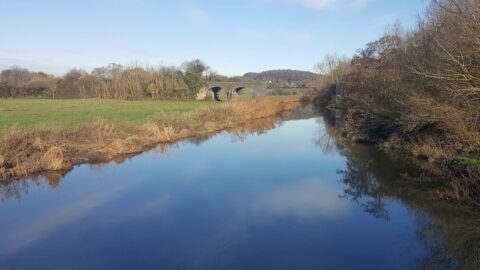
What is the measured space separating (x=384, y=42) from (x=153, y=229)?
26723 millimetres

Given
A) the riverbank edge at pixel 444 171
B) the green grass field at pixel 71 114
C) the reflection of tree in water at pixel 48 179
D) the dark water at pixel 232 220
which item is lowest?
the dark water at pixel 232 220

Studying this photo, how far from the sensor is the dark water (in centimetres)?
812

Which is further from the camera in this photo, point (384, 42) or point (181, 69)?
point (181, 69)

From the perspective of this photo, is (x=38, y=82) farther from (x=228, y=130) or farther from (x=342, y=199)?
(x=342, y=199)

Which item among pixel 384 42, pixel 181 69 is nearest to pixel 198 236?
pixel 384 42

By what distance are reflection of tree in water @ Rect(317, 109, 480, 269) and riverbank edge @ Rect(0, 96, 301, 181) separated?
10.7 meters

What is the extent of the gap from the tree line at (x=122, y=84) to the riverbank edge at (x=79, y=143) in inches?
1665

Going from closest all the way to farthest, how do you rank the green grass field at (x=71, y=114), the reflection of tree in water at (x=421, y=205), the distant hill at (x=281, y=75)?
the reflection of tree in water at (x=421, y=205) → the green grass field at (x=71, y=114) → the distant hill at (x=281, y=75)

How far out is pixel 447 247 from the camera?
845 centimetres

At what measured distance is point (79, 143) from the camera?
61.8 feet

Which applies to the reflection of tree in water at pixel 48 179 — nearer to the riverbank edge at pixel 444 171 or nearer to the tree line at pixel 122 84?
the riverbank edge at pixel 444 171

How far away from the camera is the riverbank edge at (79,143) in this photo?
15.6 metres

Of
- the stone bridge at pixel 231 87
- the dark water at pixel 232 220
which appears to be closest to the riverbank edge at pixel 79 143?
the dark water at pixel 232 220

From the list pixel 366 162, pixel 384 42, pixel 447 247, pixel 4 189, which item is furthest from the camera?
pixel 384 42
